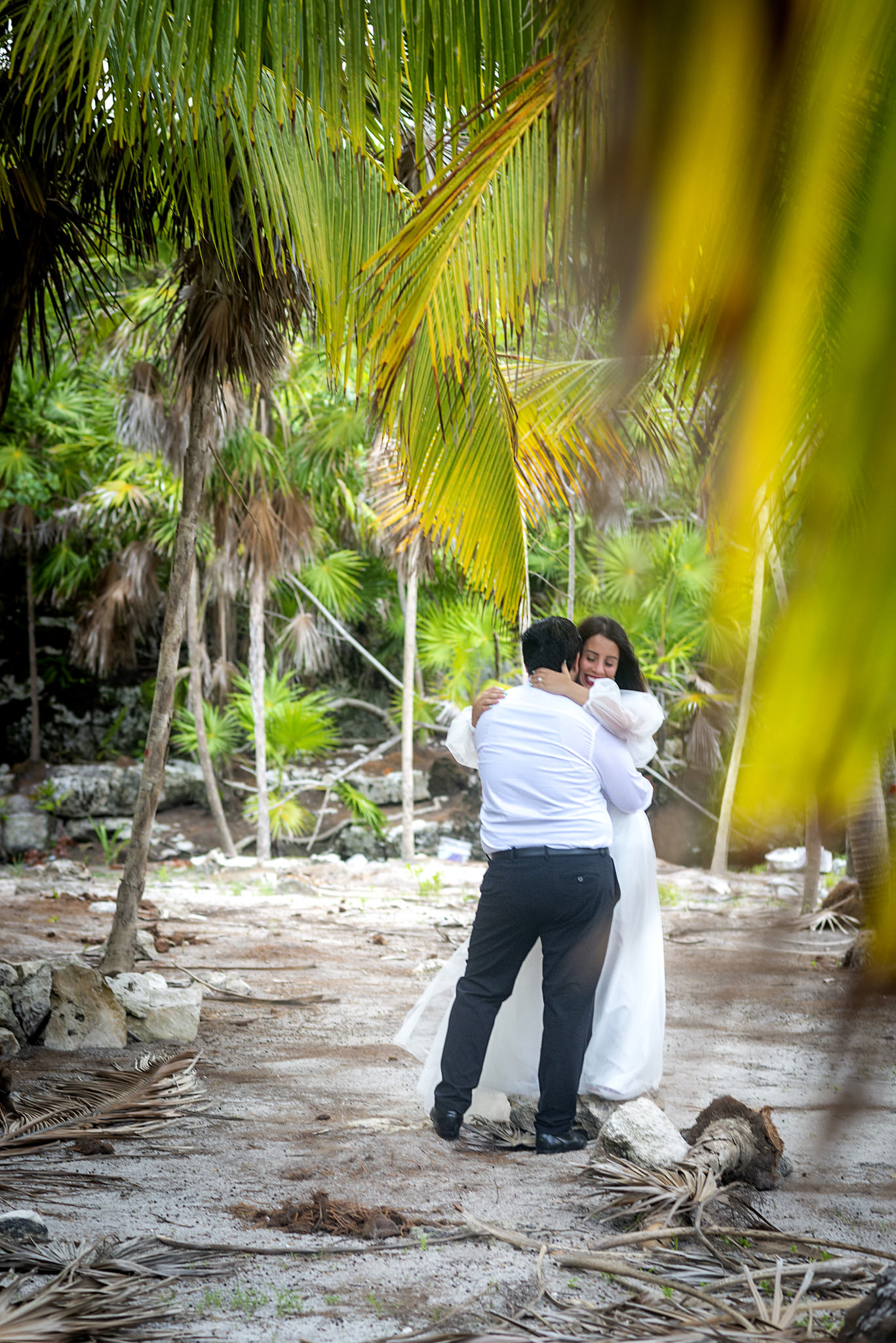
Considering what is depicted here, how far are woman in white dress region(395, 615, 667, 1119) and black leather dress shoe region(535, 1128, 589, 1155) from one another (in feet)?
0.99

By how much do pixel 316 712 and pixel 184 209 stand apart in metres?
8.97

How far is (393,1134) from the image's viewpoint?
11.1ft

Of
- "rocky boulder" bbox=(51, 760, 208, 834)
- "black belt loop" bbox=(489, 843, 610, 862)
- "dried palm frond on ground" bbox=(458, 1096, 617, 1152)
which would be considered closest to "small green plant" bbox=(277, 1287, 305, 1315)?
"dried palm frond on ground" bbox=(458, 1096, 617, 1152)

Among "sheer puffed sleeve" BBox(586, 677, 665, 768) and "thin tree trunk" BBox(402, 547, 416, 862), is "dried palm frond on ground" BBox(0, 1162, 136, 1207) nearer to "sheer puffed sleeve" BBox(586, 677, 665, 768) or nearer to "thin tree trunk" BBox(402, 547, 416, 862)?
"sheer puffed sleeve" BBox(586, 677, 665, 768)

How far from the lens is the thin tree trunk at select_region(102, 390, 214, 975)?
5.12 metres

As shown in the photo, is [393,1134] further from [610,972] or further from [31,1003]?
[31,1003]

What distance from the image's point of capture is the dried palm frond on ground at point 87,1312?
69.0 inches

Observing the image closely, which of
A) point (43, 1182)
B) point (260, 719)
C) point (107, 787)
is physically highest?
point (43, 1182)

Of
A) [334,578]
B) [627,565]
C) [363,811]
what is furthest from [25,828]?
[627,565]

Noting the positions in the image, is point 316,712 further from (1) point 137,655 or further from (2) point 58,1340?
(2) point 58,1340

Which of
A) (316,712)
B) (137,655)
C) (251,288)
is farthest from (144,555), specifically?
(251,288)

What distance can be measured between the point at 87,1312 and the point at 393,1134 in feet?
5.31

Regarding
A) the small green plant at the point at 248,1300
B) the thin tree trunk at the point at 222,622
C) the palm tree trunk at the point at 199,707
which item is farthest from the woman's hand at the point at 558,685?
the thin tree trunk at the point at 222,622

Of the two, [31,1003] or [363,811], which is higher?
[31,1003]
